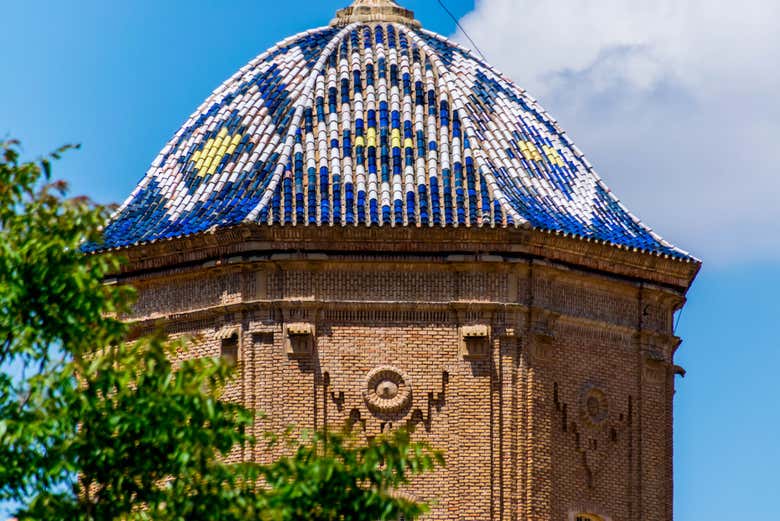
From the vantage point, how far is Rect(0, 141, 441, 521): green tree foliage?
2617 cm

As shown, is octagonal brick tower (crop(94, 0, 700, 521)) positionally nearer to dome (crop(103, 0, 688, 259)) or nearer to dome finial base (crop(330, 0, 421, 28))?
dome (crop(103, 0, 688, 259))

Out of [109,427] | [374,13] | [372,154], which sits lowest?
[109,427]

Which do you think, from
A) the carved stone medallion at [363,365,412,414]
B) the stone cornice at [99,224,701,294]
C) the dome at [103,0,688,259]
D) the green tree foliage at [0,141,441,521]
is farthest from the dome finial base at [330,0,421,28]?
the green tree foliage at [0,141,441,521]

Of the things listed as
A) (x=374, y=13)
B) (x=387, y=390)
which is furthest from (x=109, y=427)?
(x=374, y=13)

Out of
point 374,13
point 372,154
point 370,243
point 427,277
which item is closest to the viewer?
point 370,243

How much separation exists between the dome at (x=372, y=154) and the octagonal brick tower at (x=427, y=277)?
0.04m

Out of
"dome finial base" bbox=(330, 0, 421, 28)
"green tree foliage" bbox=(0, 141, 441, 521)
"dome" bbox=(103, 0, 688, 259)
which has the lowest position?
"green tree foliage" bbox=(0, 141, 441, 521)

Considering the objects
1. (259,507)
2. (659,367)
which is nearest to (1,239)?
Result: (259,507)

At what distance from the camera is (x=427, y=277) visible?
36.2 meters

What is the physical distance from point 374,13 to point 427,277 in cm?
474

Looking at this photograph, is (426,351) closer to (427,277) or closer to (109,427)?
(427,277)

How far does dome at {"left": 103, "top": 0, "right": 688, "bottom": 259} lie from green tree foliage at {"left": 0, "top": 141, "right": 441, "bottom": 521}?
29.6ft

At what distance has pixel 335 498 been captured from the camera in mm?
26312

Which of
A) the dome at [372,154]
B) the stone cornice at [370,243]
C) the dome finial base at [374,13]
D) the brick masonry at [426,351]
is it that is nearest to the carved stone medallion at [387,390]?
the brick masonry at [426,351]
